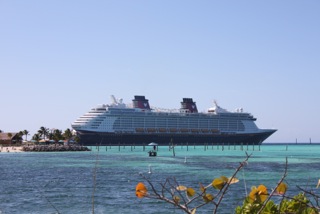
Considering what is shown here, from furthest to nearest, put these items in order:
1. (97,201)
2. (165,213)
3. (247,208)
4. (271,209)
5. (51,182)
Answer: (51,182) → (97,201) → (165,213) → (271,209) → (247,208)

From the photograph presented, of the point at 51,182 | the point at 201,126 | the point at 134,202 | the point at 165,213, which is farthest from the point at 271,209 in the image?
the point at 201,126

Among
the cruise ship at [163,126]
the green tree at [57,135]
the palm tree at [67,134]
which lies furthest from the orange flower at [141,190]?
the palm tree at [67,134]

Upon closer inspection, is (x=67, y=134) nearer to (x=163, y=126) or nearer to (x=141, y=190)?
(x=163, y=126)

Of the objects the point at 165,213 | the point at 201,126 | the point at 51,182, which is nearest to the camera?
the point at 165,213

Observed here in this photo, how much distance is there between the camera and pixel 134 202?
2178cm

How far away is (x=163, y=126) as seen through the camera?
12438 centimetres

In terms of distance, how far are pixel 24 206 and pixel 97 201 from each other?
325 cm

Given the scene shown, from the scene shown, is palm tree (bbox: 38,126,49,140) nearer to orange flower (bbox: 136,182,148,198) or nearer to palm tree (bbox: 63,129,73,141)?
palm tree (bbox: 63,129,73,141)

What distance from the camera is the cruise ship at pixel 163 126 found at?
119 m

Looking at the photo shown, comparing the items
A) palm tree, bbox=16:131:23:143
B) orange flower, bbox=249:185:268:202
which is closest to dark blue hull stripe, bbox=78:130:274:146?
palm tree, bbox=16:131:23:143

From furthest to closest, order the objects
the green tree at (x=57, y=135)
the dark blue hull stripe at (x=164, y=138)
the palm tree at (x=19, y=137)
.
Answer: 1. the dark blue hull stripe at (x=164, y=138)
2. the palm tree at (x=19, y=137)
3. the green tree at (x=57, y=135)

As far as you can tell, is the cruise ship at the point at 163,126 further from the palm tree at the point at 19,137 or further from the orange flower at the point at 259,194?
the orange flower at the point at 259,194

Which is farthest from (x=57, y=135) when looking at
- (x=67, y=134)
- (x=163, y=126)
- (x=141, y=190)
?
(x=141, y=190)

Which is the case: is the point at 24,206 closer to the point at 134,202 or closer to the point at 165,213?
the point at 134,202
